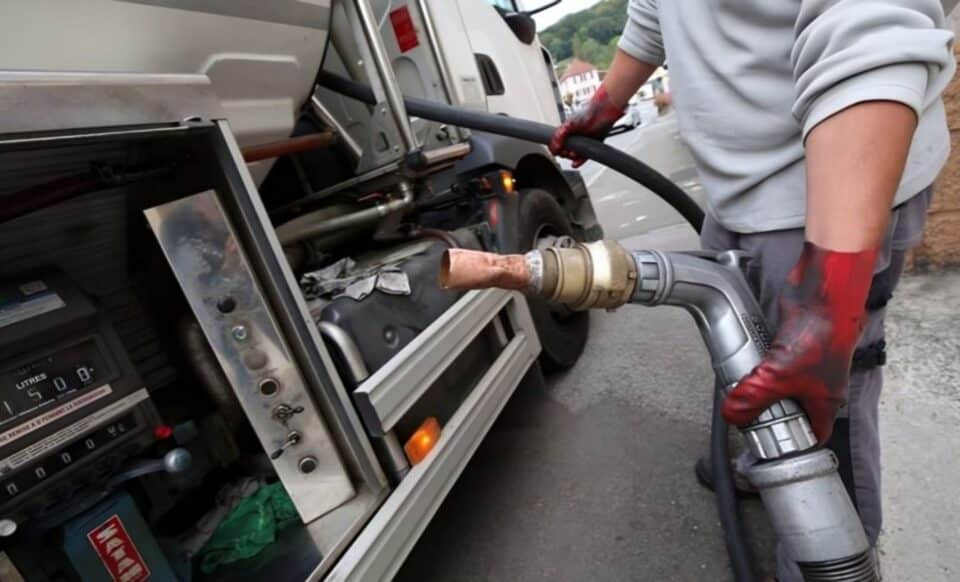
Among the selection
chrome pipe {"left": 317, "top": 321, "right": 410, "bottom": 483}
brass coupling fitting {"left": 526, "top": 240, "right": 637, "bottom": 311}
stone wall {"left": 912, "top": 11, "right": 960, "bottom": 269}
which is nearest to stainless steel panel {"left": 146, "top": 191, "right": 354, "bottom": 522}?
chrome pipe {"left": 317, "top": 321, "right": 410, "bottom": 483}

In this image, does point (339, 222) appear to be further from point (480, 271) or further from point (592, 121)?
point (480, 271)

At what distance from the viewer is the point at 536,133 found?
6.29 ft

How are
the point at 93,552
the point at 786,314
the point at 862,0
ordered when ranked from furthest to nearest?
1. the point at 93,552
2. the point at 786,314
3. the point at 862,0

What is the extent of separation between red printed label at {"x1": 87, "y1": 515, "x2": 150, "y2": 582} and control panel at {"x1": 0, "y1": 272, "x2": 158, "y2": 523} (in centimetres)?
12

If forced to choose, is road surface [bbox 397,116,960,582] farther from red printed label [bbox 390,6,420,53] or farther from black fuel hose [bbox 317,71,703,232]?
red printed label [bbox 390,6,420,53]

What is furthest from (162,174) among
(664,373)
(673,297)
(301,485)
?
(664,373)

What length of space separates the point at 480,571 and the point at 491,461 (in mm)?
553

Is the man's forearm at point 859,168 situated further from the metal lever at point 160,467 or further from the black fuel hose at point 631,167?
the metal lever at point 160,467

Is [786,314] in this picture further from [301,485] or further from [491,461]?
[491,461]

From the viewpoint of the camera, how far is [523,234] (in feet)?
7.78

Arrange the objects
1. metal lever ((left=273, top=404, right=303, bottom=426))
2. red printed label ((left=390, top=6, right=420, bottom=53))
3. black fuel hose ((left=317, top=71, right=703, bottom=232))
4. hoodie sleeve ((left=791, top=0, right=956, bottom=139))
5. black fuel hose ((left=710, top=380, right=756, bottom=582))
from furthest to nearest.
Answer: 1. red printed label ((left=390, top=6, right=420, bottom=53))
2. black fuel hose ((left=317, top=71, right=703, bottom=232))
3. black fuel hose ((left=710, top=380, right=756, bottom=582))
4. metal lever ((left=273, top=404, right=303, bottom=426))
5. hoodie sleeve ((left=791, top=0, right=956, bottom=139))

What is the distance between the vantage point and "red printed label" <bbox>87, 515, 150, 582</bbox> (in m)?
1.14

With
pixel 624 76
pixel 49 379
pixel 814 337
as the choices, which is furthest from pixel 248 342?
pixel 624 76

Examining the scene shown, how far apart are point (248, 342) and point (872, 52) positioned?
1.34 metres
